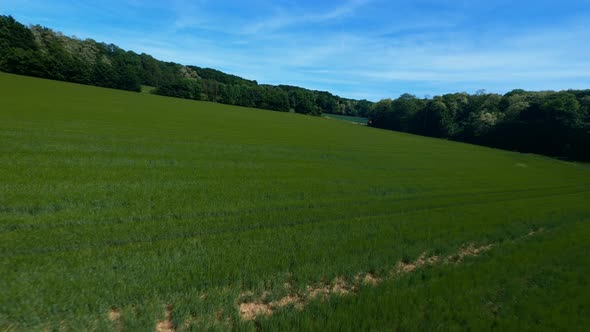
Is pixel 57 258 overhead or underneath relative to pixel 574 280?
overhead

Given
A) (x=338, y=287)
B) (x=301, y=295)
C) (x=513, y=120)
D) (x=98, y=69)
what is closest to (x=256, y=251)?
(x=301, y=295)

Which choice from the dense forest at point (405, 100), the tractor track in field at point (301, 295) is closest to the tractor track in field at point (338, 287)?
the tractor track in field at point (301, 295)

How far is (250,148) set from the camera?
2766 cm

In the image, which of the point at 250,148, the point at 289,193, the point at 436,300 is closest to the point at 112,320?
the point at 436,300

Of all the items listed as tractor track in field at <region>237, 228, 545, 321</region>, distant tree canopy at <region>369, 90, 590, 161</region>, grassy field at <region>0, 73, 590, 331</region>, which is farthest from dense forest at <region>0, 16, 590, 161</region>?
tractor track in field at <region>237, 228, 545, 321</region>

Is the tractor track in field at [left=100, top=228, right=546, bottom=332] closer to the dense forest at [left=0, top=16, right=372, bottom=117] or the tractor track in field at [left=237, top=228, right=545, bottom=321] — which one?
Result: the tractor track in field at [left=237, top=228, right=545, bottom=321]

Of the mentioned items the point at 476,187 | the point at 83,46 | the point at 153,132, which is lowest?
the point at 476,187

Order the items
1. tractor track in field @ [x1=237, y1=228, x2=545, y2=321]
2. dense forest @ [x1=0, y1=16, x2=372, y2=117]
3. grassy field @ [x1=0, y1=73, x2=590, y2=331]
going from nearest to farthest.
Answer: grassy field @ [x1=0, y1=73, x2=590, y2=331], tractor track in field @ [x1=237, y1=228, x2=545, y2=321], dense forest @ [x1=0, y1=16, x2=372, y2=117]

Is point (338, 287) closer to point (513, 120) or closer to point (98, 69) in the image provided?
point (98, 69)

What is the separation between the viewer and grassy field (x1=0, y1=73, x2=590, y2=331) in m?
5.83

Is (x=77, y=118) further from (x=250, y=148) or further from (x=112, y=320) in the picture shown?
(x=112, y=320)

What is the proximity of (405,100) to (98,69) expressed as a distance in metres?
107

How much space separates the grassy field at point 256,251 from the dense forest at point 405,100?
6866 centimetres

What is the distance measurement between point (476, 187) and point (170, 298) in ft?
75.1
